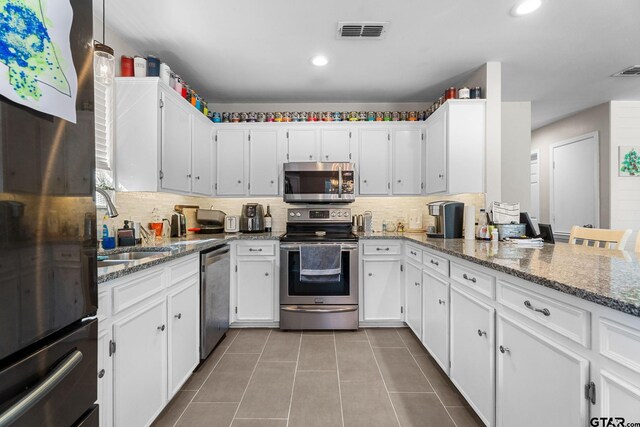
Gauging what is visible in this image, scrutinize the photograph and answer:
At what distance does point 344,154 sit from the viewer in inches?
138

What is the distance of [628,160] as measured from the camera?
3.88 metres

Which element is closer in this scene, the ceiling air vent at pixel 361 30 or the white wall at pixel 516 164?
the ceiling air vent at pixel 361 30

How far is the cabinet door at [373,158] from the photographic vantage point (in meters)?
3.52

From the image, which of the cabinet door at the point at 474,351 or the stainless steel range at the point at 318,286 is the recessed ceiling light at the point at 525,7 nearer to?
the cabinet door at the point at 474,351

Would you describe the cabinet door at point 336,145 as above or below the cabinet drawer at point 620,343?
above

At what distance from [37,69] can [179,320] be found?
1645 mm

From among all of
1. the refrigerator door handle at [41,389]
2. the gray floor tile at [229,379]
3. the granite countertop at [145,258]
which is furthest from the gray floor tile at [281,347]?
the refrigerator door handle at [41,389]

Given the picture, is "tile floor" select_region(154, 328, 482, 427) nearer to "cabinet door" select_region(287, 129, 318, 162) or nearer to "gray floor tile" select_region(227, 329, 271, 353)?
"gray floor tile" select_region(227, 329, 271, 353)

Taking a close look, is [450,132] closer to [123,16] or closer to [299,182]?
[299,182]

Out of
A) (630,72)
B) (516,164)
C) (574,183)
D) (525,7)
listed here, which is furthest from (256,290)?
(574,183)

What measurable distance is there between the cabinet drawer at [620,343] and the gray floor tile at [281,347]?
205 centimetres

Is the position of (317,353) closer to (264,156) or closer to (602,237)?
(264,156)

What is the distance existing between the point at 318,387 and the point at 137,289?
136 cm

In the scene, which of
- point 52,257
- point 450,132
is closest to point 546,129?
point 450,132
